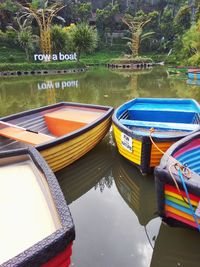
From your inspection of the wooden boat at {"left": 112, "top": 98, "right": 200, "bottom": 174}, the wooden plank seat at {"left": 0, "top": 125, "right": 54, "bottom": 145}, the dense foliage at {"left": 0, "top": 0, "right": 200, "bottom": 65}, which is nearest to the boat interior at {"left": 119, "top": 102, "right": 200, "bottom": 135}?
the wooden boat at {"left": 112, "top": 98, "right": 200, "bottom": 174}

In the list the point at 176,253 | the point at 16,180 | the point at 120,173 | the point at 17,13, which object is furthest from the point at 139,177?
the point at 17,13

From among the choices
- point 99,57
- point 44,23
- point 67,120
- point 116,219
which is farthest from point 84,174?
point 99,57

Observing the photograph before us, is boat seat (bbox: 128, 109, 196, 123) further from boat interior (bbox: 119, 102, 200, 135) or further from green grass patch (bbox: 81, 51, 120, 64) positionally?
green grass patch (bbox: 81, 51, 120, 64)

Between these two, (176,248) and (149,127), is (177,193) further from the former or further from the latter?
(149,127)

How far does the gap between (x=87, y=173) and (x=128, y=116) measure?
2027 millimetres

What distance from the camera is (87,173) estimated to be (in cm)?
528

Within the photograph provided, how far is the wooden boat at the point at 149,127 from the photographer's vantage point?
4.43 meters

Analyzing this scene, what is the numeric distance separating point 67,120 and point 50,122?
53cm

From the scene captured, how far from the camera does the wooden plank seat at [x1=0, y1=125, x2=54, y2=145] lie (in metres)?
4.64

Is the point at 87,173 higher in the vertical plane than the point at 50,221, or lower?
lower

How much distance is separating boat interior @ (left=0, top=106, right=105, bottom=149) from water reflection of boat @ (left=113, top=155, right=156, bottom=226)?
1191 mm

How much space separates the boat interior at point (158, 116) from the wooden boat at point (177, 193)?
2.21 metres

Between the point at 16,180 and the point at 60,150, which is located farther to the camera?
the point at 60,150

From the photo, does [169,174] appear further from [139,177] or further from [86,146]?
[86,146]
